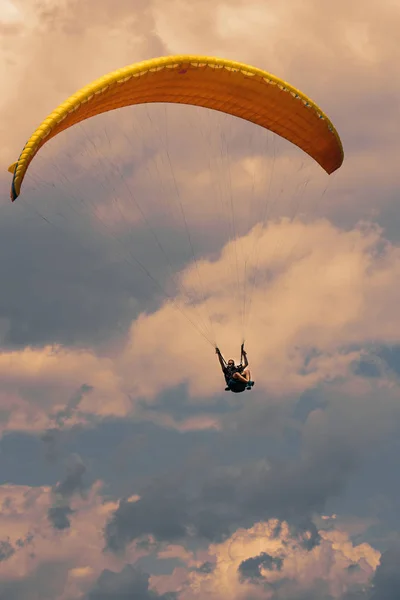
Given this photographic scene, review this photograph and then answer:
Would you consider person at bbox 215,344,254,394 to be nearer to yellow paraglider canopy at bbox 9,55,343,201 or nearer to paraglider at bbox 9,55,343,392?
paraglider at bbox 9,55,343,392

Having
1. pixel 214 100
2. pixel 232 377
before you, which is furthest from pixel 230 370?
pixel 214 100

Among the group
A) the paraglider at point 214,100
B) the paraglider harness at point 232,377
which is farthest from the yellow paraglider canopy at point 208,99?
the paraglider harness at point 232,377

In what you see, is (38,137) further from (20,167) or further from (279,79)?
(279,79)

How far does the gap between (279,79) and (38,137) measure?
1435 cm

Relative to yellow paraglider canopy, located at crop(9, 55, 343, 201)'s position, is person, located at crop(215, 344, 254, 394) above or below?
below

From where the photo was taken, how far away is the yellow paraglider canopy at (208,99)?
5966 cm

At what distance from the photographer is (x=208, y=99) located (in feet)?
223

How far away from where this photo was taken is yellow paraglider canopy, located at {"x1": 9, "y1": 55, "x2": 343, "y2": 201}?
59656mm

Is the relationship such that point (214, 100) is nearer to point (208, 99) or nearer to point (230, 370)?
point (208, 99)

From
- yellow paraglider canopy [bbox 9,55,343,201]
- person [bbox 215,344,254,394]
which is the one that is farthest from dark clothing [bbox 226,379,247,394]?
yellow paraglider canopy [bbox 9,55,343,201]

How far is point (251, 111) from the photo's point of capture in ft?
227

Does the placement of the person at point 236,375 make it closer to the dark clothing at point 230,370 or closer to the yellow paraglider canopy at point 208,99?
the dark clothing at point 230,370

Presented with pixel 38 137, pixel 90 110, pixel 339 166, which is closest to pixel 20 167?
pixel 38 137

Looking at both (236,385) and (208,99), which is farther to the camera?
(208,99)
